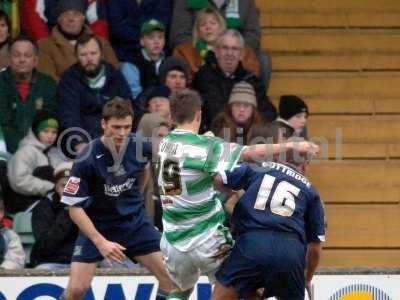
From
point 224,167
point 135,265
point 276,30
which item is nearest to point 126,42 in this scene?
point 276,30

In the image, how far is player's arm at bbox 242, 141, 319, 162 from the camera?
8.46 m

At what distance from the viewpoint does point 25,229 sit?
1159cm

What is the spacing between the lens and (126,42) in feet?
43.0

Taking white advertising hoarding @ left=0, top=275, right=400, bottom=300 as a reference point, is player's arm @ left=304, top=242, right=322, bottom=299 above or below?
above

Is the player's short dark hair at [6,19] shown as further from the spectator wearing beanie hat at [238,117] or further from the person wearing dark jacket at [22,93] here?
the spectator wearing beanie hat at [238,117]

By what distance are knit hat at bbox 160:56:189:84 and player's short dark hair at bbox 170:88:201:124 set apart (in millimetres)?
3424

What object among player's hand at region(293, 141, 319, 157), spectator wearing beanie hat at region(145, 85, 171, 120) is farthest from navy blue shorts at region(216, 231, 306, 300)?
spectator wearing beanie hat at region(145, 85, 171, 120)

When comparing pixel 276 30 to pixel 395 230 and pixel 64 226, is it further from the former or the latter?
pixel 64 226

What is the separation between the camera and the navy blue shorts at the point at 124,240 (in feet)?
33.0

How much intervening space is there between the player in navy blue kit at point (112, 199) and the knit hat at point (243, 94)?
90.0 inches

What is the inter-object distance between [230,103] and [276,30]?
1846 mm

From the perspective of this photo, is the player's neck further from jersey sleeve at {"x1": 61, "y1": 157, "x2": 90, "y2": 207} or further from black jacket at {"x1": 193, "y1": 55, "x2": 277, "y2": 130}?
black jacket at {"x1": 193, "y1": 55, "x2": 277, "y2": 130}

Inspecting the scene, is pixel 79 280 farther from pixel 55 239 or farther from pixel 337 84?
pixel 337 84

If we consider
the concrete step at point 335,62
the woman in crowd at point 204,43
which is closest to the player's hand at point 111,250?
the woman in crowd at point 204,43
